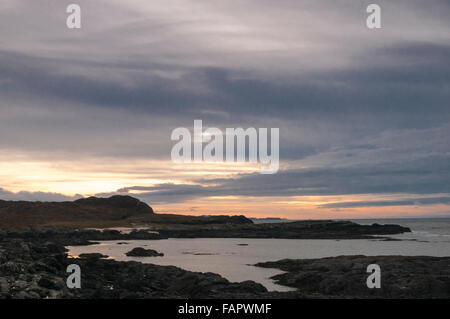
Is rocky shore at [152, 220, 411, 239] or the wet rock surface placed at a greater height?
the wet rock surface

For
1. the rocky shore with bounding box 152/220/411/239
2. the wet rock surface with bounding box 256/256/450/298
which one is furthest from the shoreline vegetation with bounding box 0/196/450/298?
the rocky shore with bounding box 152/220/411/239

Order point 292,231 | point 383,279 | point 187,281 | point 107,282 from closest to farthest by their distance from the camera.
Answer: point 107,282, point 383,279, point 187,281, point 292,231

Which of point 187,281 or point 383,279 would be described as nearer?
point 383,279

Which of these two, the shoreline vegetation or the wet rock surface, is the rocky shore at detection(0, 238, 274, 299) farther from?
the wet rock surface

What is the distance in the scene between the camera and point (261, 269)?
54.1 meters

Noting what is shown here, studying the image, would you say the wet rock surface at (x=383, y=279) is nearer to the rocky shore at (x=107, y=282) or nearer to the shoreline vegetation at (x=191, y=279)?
the shoreline vegetation at (x=191, y=279)

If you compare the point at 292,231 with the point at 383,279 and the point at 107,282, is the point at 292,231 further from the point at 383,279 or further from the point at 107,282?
the point at 107,282

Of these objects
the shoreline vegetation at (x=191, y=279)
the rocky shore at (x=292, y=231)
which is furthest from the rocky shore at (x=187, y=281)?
the rocky shore at (x=292, y=231)

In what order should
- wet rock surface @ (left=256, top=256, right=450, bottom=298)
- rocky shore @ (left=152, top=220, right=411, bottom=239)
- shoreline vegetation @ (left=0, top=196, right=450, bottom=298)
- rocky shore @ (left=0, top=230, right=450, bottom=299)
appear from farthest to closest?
rocky shore @ (left=152, top=220, right=411, bottom=239)
wet rock surface @ (left=256, top=256, right=450, bottom=298)
shoreline vegetation @ (left=0, top=196, right=450, bottom=298)
rocky shore @ (left=0, top=230, right=450, bottom=299)

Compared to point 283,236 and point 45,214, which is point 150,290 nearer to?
point 283,236

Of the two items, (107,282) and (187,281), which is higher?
(107,282)

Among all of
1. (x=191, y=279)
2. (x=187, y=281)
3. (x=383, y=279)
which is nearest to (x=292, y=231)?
(x=383, y=279)
